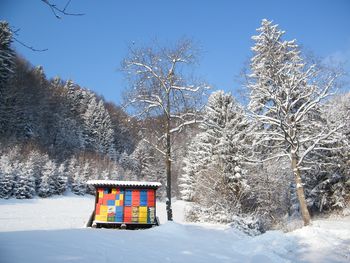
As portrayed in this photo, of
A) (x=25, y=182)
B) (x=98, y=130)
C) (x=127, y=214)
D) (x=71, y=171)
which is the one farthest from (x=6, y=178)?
(x=98, y=130)

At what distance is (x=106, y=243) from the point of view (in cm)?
832

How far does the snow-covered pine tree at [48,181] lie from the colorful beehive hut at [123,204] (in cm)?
3225

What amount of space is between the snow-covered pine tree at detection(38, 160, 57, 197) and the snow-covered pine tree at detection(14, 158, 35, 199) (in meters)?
1.70

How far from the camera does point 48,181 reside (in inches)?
1743

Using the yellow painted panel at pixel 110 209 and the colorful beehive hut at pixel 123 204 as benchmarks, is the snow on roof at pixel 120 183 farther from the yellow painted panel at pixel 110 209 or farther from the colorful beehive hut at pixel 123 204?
the yellow painted panel at pixel 110 209

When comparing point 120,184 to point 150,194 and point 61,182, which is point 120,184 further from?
point 61,182

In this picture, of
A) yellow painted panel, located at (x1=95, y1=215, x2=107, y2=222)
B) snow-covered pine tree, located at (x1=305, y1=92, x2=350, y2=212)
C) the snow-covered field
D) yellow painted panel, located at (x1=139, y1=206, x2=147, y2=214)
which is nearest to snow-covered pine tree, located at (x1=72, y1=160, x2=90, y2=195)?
snow-covered pine tree, located at (x1=305, y1=92, x2=350, y2=212)

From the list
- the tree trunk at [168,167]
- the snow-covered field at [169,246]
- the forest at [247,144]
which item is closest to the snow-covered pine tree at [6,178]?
the forest at [247,144]

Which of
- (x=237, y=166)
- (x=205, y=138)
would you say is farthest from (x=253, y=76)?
(x=205, y=138)

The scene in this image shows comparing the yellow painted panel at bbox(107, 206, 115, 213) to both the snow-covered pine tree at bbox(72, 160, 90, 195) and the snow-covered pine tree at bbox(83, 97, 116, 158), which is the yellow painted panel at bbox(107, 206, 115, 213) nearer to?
the snow-covered pine tree at bbox(72, 160, 90, 195)

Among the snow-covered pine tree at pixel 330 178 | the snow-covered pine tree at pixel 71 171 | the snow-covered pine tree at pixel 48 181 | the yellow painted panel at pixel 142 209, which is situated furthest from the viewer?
the snow-covered pine tree at pixel 71 171

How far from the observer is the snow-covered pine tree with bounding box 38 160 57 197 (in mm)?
43003

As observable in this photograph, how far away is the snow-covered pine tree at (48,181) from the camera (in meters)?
43.0

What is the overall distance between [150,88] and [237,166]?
10370 mm
